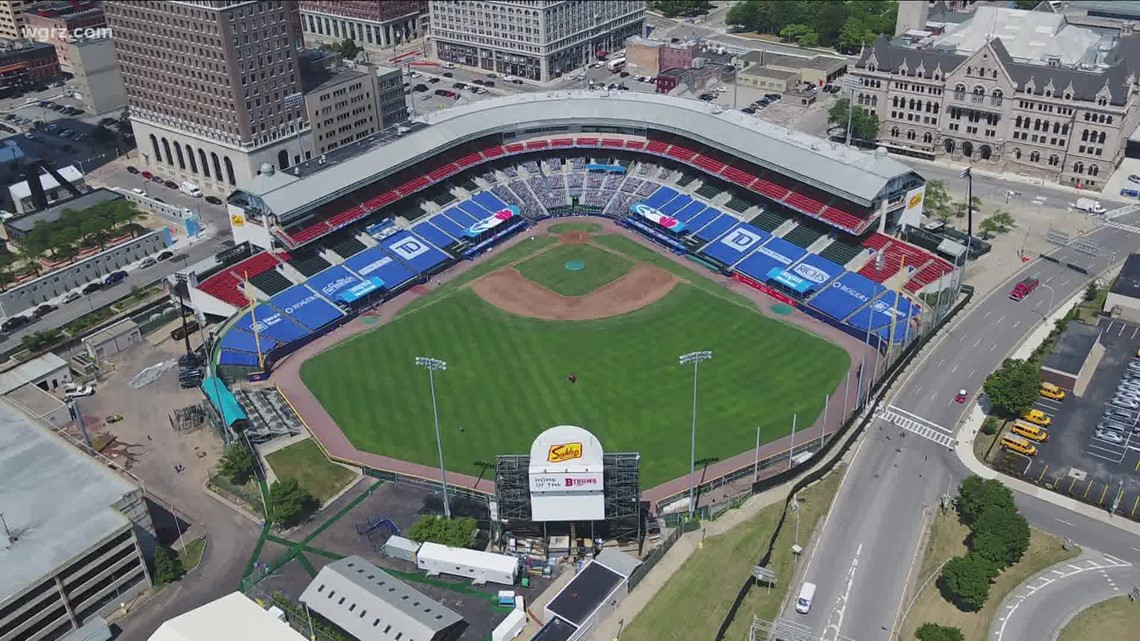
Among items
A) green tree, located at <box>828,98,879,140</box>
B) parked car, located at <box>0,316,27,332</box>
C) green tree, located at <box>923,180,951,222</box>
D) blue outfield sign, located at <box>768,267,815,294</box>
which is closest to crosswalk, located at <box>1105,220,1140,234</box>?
green tree, located at <box>923,180,951,222</box>

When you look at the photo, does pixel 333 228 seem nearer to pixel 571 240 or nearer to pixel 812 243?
pixel 571 240

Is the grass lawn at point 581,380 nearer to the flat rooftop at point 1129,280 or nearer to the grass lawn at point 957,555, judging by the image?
the grass lawn at point 957,555

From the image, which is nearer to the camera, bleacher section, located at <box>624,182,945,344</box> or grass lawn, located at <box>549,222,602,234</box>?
bleacher section, located at <box>624,182,945,344</box>

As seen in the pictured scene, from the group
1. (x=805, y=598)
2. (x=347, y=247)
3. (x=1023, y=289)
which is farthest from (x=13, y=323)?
(x=1023, y=289)

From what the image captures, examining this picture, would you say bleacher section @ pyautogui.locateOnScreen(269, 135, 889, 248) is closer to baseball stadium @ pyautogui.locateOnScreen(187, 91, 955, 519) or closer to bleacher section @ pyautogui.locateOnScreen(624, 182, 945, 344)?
baseball stadium @ pyautogui.locateOnScreen(187, 91, 955, 519)

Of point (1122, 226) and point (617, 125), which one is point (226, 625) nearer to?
point (617, 125)

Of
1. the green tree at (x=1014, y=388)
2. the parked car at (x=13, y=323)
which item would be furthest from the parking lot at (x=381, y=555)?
the parked car at (x=13, y=323)
